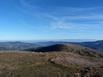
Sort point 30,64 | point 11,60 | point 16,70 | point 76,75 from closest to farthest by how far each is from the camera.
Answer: point 76,75 → point 16,70 → point 30,64 → point 11,60

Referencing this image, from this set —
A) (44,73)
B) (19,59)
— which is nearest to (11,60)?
(19,59)

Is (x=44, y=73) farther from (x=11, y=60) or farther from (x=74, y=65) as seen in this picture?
(x=11, y=60)

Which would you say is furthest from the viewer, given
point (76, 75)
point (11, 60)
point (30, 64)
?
point (11, 60)

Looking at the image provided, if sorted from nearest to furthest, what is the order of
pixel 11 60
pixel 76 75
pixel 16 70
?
1. pixel 76 75
2. pixel 16 70
3. pixel 11 60

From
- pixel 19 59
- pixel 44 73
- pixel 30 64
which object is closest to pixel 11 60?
pixel 19 59

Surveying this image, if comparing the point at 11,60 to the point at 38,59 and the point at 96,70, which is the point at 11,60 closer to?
the point at 38,59

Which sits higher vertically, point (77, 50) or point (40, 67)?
point (77, 50)

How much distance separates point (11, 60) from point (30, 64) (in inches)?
297

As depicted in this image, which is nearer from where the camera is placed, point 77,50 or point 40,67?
point 40,67

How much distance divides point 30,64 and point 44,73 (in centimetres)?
847

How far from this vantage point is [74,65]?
5638 centimetres

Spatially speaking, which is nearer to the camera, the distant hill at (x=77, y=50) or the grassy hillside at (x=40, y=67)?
the grassy hillside at (x=40, y=67)

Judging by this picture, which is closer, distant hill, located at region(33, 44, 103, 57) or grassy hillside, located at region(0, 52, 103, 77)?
grassy hillside, located at region(0, 52, 103, 77)

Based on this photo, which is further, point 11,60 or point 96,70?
point 11,60
